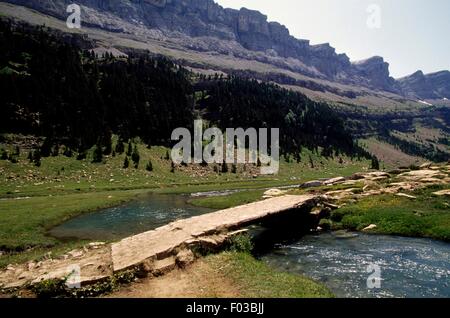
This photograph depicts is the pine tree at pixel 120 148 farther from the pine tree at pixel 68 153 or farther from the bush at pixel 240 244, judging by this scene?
the bush at pixel 240 244

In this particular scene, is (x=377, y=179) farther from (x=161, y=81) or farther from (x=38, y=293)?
(x=161, y=81)

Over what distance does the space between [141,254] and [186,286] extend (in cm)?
483

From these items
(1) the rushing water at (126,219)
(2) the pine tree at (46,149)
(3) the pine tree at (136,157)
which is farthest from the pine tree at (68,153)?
(1) the rushing water at (126,219)

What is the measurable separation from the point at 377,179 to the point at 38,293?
50.5 m

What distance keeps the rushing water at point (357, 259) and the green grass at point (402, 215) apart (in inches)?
72.0

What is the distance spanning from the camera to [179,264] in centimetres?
2142

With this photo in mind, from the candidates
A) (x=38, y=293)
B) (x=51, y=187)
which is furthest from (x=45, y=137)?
(x=38, y=293)

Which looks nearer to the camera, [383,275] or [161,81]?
[383,275]

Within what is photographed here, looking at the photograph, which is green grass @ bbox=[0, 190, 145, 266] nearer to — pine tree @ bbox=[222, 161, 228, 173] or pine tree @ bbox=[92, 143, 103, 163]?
pine tree @ bbox=[92, 143, 103, 163]

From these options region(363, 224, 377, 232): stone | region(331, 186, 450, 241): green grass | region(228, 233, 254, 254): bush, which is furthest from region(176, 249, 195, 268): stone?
region(331, 186, 450, 241): green grass

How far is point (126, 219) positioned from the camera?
47156 mm

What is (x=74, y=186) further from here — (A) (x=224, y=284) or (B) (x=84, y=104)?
(A) (x=224, y=284)

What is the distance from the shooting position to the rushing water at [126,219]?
39.0 metres

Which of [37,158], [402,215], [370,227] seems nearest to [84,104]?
[37,158]
